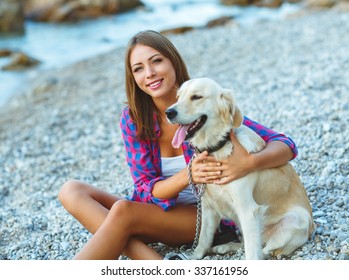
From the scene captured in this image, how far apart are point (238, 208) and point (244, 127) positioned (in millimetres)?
589

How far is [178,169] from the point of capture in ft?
13.0

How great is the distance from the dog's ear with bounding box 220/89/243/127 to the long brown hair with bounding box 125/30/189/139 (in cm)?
68

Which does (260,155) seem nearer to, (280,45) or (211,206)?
(211,206)

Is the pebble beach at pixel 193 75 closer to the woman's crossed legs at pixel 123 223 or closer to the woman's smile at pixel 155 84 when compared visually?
the woman's crossed legs at pixel 123 223

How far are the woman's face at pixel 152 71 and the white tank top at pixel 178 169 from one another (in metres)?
0.51

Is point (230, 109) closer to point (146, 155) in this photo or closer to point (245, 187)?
point (245, 187)

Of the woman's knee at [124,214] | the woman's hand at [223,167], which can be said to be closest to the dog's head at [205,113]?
the woman's hand at [223,167]

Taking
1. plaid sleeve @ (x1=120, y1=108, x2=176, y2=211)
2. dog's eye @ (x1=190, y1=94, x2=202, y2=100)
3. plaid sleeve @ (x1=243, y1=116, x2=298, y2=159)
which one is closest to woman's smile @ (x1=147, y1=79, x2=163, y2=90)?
plaid sleeve @ (x1=120, y1=108, x2=176, y2=211)

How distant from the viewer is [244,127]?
3.60 m

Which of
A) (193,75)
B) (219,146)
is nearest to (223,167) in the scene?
(219,146)

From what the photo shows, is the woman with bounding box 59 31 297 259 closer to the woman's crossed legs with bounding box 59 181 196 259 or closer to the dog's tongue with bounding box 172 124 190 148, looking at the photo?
the woman's crossed legs with bounding box 59 181 196 259

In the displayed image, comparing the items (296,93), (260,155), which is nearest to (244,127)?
(260,155)

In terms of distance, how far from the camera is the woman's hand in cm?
339

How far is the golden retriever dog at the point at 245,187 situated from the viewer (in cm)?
338
